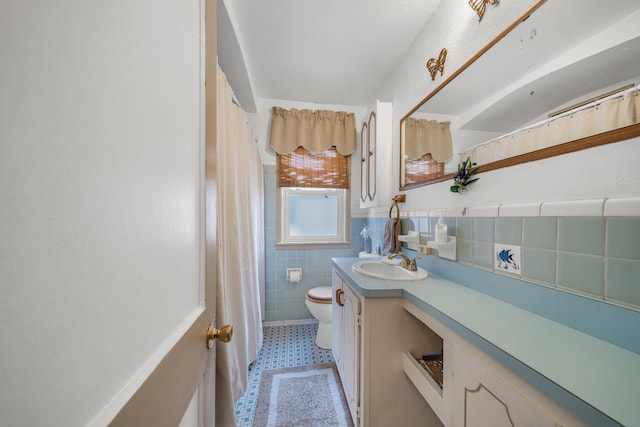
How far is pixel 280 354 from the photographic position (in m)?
1.83

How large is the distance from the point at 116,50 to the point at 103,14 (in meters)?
0.04

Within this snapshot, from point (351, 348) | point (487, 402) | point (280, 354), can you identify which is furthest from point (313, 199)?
point (487, 402)

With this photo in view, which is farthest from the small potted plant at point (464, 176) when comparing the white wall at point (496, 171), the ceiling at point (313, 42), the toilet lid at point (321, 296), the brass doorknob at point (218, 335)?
the toilet lid at point (321, 296)

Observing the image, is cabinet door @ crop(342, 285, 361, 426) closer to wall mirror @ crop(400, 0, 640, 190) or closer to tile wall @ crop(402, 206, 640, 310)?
tile wall @ crop(402, 206, 640, 310)

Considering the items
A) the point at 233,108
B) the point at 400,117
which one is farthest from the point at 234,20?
the point at 400,117

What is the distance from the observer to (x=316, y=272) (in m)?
2.34

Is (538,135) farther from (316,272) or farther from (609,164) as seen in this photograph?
(316,272)

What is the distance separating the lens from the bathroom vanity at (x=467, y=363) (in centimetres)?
44

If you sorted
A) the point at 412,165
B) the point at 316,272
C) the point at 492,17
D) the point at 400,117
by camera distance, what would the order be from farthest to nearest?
the point at 316,272 < the point at 400,117 < the point at 412,165 < the point at 492,17

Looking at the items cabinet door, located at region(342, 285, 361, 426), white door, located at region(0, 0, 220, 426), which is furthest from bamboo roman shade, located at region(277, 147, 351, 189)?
white door, located at region(0, 0, 220, 426)

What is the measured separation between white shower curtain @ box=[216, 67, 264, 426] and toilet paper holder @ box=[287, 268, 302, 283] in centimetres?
55

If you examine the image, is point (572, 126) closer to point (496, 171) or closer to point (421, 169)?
point (496, 171)

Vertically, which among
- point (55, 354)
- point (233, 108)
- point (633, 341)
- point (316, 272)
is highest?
point (233, 108)

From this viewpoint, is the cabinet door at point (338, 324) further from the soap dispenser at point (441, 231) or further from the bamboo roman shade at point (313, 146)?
the bamboo roman shade at point (313, 146)
